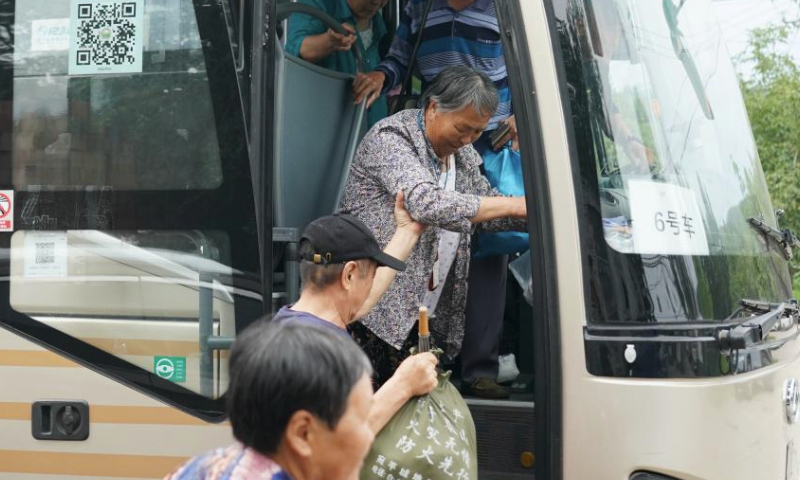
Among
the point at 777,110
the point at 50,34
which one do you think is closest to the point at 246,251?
the point at 50,34

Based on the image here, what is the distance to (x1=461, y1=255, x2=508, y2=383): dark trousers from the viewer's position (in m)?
3.87

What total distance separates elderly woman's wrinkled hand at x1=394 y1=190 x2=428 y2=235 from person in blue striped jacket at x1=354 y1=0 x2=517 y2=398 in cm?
56

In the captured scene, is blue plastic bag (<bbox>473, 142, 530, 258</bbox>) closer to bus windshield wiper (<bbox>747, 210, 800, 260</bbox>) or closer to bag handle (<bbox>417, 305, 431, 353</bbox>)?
bus windshield wiper (<bbox>747, 210, 800, 260</bbox>)

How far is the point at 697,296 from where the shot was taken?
3193 mm

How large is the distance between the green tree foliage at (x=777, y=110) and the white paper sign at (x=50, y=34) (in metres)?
12.3

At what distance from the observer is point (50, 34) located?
3367 mm

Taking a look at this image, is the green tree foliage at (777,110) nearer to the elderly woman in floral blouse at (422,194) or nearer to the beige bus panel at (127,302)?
the elderly woman in floral blouse at (422,194)

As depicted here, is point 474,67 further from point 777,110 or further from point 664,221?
point 777,110

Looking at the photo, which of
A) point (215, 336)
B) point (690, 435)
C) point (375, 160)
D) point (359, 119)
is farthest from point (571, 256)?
A: point (359, 119)

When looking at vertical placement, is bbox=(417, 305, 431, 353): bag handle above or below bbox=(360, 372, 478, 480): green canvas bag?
above

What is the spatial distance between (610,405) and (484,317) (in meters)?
0.92

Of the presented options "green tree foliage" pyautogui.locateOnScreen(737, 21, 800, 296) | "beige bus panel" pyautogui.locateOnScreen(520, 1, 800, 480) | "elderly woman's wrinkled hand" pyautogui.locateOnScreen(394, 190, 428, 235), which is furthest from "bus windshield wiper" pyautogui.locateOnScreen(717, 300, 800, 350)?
"green tree foliage" pyautogui.locateOnScreen(737, 21, 800, 296)

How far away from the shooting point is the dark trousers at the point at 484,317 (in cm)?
387

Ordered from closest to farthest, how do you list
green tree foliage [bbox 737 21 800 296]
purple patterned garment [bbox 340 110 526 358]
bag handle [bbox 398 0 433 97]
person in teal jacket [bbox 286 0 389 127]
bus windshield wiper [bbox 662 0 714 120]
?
purple patterned garment [bbox 340 110 526 358], bus windshield wiper [bbox 662 0 714 120], person in teal jacket [bbox 286 0 389 127], bag handle [bbox 398 0 433 97], green tree foliage [bbox 737 21 800 296]
